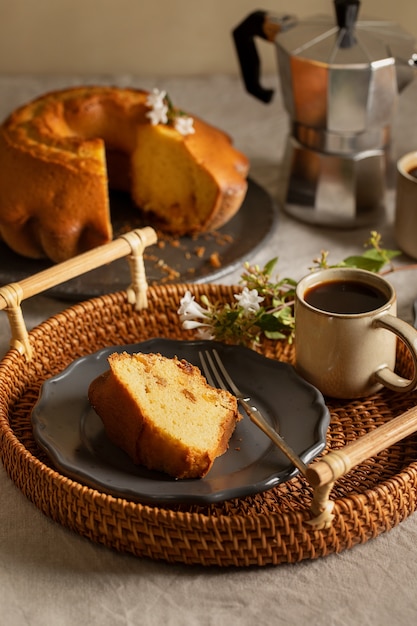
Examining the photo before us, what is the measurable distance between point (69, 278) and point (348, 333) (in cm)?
37

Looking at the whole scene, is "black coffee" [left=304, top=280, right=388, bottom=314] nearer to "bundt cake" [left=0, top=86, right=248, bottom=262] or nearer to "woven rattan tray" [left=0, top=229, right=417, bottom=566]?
"woven rattan tray" [left=0, top=229, right=417, bottom=566]

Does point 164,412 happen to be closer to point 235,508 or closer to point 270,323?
point 235,508

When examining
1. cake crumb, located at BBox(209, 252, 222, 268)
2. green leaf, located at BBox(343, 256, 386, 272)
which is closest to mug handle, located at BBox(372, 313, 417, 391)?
green leaf, located at BBox(343, 256, 386, 272)

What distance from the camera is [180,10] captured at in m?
2.27

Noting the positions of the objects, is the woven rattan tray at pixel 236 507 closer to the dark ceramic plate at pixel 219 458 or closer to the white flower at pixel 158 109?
the dark ceramic plate at pixel 219 458

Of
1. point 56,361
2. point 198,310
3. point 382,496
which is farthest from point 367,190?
point 382,496

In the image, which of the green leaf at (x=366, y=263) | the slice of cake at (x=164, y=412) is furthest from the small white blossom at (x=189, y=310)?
the green leaf at (x=366, y=263)

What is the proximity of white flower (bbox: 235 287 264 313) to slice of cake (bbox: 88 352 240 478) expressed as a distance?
0.15 meters

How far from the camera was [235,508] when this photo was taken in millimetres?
986

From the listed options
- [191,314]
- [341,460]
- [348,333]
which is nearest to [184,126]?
[191,314]

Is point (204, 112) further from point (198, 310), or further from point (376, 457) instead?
point (376, 457)

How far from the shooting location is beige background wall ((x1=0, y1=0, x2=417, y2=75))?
2256mm

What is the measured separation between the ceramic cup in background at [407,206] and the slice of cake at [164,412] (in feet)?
1.98

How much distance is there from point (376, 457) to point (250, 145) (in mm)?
1106
